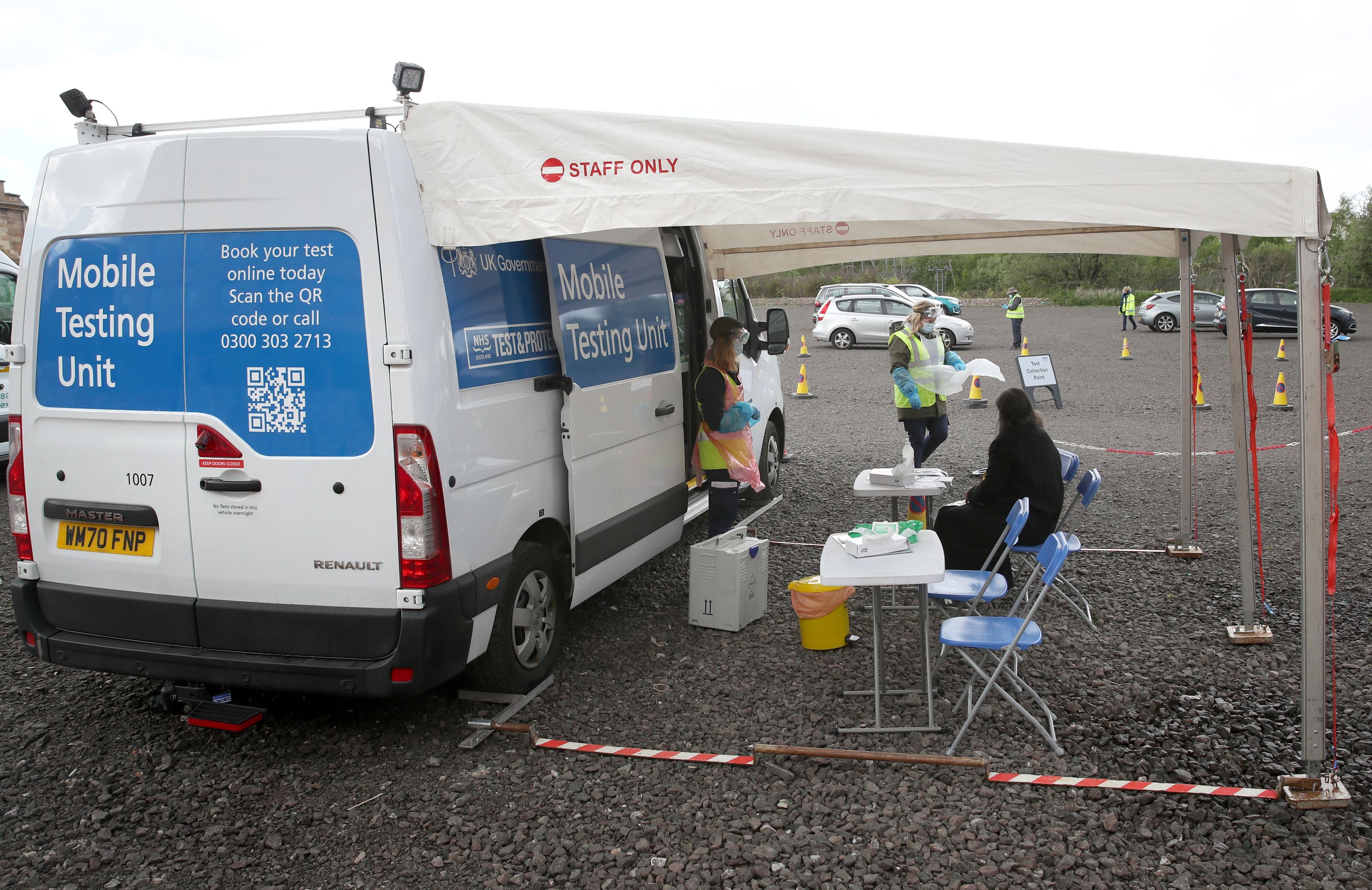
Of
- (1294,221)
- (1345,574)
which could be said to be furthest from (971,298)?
(1294,221)

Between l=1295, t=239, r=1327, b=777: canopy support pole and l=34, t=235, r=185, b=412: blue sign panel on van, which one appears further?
l=34, t=235, r=185, b=412: blue sign panel on van

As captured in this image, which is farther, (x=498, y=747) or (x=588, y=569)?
(x=588, y=569)

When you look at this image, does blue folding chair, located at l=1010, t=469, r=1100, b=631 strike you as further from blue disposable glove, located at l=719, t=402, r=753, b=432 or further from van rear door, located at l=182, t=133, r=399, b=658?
van rear door, located at l=182, t=133, r=399, b=658

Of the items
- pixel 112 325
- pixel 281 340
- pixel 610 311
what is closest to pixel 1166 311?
pixel 610 311

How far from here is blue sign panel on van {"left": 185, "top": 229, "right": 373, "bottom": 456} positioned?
3.40 m

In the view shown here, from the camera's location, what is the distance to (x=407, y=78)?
3.61 meters

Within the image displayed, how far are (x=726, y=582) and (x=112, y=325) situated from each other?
3008 mm

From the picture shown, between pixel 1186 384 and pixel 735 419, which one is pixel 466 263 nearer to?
pixel 735 419

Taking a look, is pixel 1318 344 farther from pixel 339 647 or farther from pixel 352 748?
pixel 352 748

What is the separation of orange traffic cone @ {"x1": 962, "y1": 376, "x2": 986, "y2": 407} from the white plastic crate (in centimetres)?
987

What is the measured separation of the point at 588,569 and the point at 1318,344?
3.03m

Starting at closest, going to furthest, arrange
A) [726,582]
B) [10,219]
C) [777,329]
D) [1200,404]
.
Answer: [726,582], [777,329], [1200,404], [10,219]

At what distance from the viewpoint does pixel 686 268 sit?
250 inches

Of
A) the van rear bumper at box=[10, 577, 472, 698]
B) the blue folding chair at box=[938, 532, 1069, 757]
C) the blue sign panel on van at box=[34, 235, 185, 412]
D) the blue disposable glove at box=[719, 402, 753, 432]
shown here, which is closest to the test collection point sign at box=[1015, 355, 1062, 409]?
the blue disposable glove at box=[719, 402, 753, 432]
